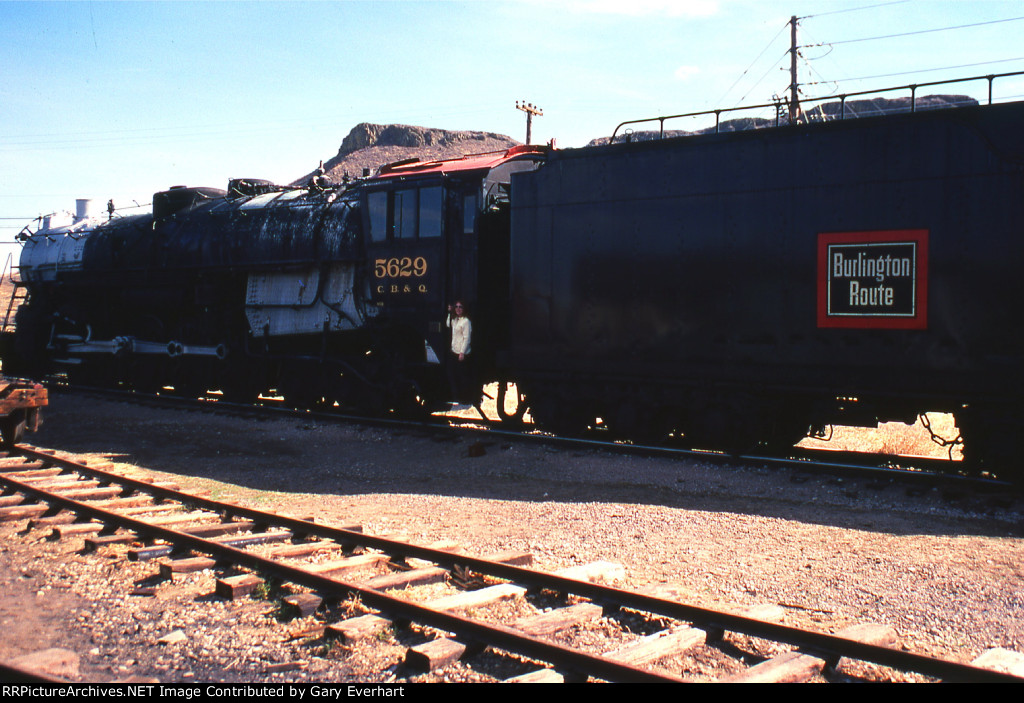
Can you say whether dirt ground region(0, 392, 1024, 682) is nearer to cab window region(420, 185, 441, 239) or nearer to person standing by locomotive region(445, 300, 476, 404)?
person standing by locomotive region(445, 300, 476, 404)

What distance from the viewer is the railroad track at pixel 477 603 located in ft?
12.6

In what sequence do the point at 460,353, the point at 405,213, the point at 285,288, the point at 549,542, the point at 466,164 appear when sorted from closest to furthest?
the point at 549,542 → the point at 460,353 → the point at 466,164 → the point at 405,213 → the point at 285,288

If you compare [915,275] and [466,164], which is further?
[466,164]

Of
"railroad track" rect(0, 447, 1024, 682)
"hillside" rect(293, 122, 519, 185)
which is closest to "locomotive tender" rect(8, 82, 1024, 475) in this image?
"railroad track" rect(0, 447, 1024, 682)

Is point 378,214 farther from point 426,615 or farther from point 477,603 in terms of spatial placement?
point 426,615

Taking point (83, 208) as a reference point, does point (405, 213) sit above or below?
below

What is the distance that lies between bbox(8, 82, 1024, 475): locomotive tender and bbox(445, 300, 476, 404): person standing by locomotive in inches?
7.4

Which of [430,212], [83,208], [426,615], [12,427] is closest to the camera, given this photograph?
[426,615]

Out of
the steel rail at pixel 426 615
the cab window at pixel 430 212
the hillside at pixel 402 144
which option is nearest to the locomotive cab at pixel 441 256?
the cab window at pixel 430 212

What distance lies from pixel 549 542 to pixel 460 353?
5041 mm

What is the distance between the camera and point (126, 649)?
4223 millimetres

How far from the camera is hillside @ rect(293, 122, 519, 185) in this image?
68.1m

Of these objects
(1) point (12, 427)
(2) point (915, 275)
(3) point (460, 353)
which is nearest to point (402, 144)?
(3) point (460, 353)

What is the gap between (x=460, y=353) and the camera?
11102 mm
